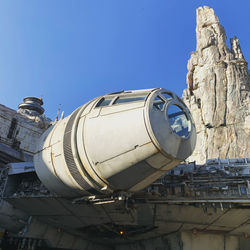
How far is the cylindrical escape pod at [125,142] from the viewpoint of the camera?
24.1 feet

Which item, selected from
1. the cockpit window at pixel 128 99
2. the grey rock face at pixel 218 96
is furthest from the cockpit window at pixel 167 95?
the grey rock face at pixel 218 96

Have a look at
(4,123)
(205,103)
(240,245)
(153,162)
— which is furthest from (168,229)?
(205,103)

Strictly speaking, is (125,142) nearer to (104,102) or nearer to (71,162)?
(104,102)

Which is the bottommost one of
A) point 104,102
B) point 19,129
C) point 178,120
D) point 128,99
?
point 178,120

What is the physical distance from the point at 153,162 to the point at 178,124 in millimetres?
1705

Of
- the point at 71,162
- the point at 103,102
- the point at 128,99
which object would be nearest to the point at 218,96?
the point at 103,102

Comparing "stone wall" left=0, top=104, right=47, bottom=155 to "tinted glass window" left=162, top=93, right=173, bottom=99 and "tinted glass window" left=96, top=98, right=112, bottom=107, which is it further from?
"tinted glass window" left=162, top=93, right=173, bottom=99

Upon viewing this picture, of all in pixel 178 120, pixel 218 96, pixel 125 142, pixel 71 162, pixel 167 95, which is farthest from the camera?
pixel 218 96

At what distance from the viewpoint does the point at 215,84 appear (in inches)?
2586

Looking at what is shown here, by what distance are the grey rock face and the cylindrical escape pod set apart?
2115 inches

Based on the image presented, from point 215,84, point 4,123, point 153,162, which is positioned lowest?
point 153,162

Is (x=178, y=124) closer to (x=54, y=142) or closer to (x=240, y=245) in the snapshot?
(x=54, y=142)

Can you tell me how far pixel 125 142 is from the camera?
300 inches

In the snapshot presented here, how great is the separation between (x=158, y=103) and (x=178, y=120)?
1.01m
